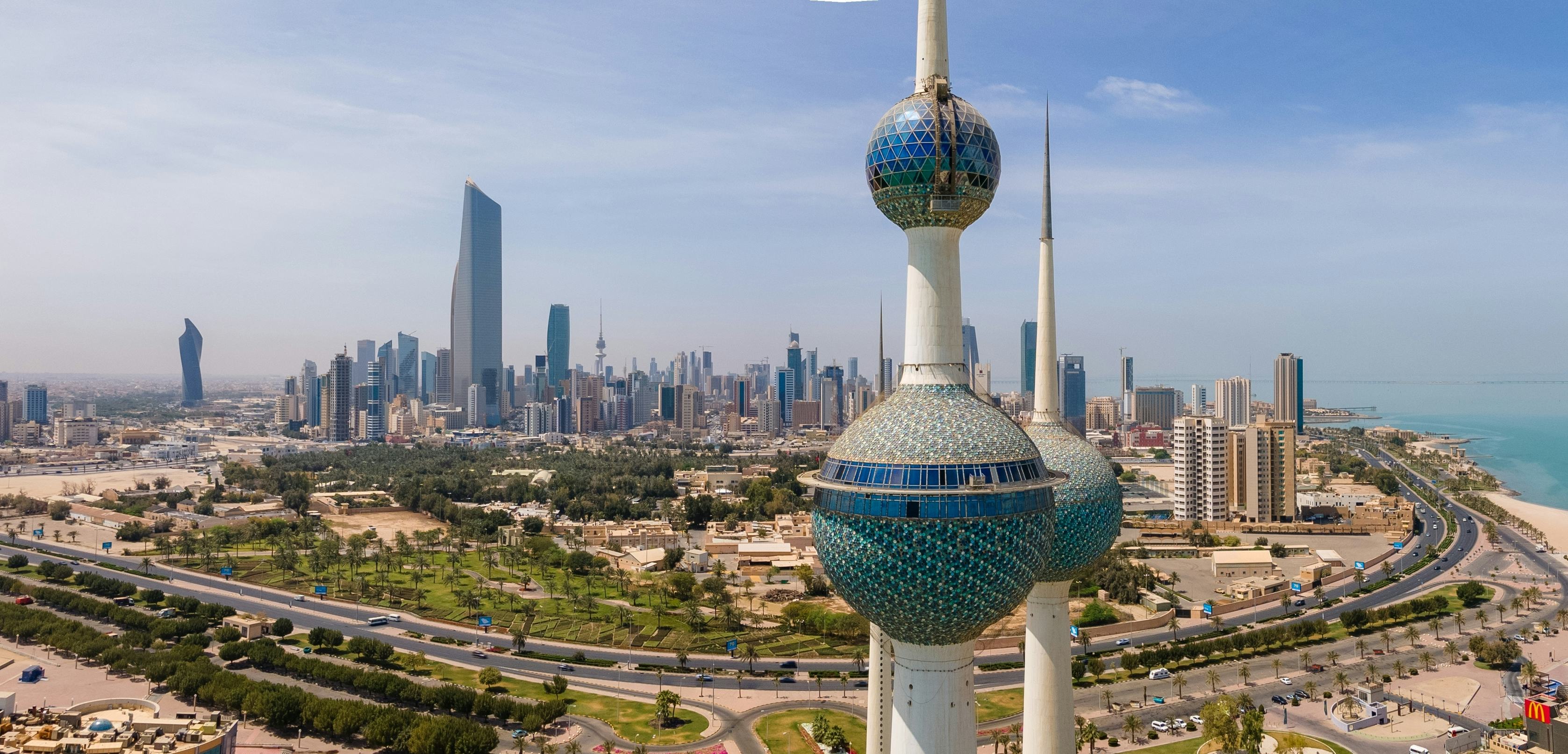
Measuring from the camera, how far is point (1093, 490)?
33.4 m

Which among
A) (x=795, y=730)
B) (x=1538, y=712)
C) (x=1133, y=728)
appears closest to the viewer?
(x=1538, y=712)

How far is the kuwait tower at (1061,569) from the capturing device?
33031 mm

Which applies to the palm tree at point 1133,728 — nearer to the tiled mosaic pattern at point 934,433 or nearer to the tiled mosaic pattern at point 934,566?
the tiled mosaic pattern at point 934,566

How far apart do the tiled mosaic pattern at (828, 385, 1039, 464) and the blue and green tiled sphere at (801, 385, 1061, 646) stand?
0.10ft

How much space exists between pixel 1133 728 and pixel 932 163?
33.9 meters

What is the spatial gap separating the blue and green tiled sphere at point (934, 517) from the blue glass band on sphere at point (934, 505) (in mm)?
25

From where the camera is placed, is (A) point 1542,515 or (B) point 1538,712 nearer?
(B) point 1538,712

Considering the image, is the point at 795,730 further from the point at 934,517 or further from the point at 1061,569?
the point at 934,517

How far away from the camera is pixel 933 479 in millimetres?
23922

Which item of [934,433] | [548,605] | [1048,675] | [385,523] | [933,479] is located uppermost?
[934,433]

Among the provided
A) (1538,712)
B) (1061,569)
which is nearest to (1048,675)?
(1061,569)

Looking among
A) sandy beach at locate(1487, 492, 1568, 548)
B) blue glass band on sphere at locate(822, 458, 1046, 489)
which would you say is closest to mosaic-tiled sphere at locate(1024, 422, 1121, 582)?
blue glass band on sphere at locate(822, 458, 1046, 489)

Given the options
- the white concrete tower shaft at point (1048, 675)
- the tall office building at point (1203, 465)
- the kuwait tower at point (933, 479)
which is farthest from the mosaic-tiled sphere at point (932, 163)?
the tall office building at point (1203, 465)

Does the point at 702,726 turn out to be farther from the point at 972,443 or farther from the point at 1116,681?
the point at 972,443
